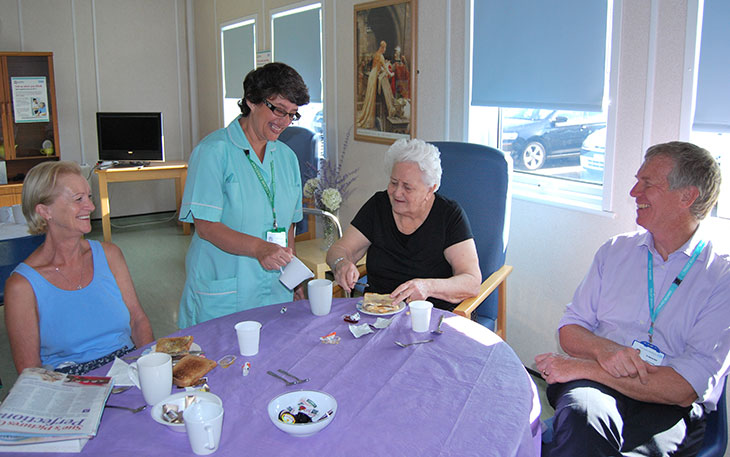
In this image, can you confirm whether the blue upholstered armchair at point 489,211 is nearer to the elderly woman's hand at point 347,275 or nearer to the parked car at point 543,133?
the parked car at point 543,133

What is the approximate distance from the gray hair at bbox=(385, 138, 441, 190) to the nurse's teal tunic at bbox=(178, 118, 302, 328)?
50cm

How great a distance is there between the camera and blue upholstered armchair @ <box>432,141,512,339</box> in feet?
8.80

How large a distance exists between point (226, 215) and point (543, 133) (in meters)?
1.89

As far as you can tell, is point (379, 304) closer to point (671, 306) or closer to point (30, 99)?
point (671, 306)

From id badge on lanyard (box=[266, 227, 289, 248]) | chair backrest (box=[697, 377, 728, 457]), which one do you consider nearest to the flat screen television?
id badge on lanyard (box=[266, 227, 289, 248])

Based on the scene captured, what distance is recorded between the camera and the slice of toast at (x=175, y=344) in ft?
5.29

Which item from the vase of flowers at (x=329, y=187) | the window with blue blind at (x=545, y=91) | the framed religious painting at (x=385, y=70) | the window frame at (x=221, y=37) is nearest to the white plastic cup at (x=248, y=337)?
the window with blue blind at (x=545, y=91)

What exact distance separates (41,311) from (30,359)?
0.15 m

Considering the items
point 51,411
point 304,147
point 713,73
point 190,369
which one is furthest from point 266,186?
point 304,147

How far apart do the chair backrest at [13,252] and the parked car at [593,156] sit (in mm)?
2728

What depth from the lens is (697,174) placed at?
6.15ft

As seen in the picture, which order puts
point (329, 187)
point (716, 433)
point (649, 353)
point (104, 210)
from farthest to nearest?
1. point (104, 210)
2. point (329, 187)
3. point (649, 353)
4. point (716, 433)

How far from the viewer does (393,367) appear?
5.25 ft

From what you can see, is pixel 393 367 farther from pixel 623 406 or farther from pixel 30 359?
pixel 30 359
